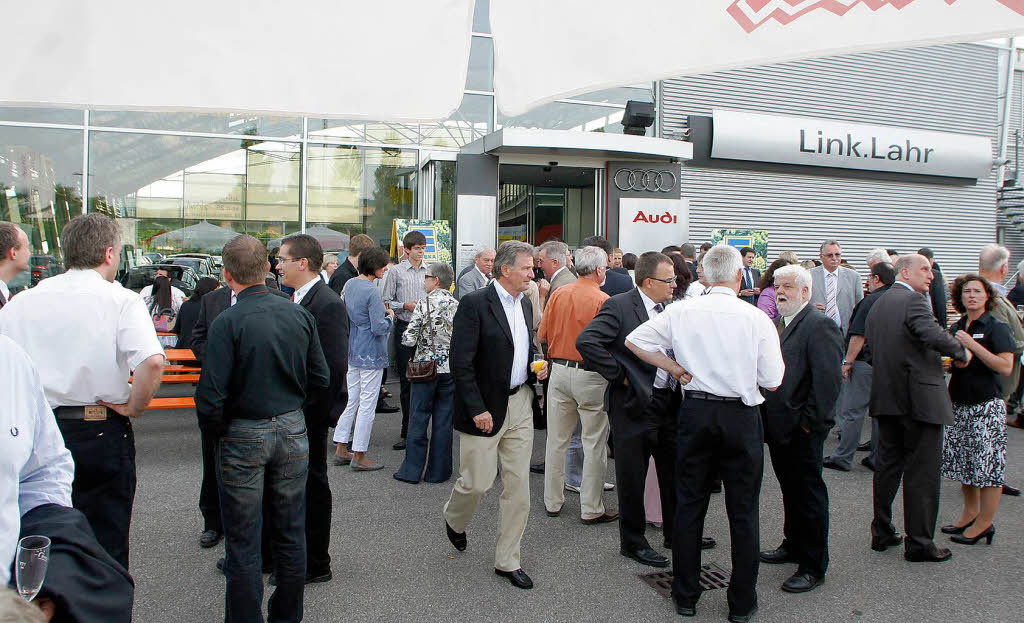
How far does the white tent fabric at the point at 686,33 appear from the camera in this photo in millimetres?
1384

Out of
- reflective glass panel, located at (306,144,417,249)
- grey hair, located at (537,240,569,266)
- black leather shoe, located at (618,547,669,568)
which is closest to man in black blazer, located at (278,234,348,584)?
black leather shoe, located at (618,547,669,568)

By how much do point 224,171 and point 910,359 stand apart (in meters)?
11.7

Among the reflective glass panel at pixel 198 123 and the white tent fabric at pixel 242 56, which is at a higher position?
the reflective glass panel at pixel 198 123

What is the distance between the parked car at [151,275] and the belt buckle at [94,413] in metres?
9.12

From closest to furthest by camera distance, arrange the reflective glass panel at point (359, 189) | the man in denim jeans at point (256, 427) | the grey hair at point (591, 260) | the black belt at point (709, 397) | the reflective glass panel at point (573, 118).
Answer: the man in denim jeans at point (256, 427), the black belt at point (709, 397), the grey hair at point (591, 260), the reflective glass panel at point (359, 189), the reflective glass panel at point (573, 118)

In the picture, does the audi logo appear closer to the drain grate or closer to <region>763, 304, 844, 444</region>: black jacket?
<region>763, 304, 844, 444</region>: black jacket

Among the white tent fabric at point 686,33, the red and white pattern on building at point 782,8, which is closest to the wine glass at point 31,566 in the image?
the white tent fabric at point 686,33

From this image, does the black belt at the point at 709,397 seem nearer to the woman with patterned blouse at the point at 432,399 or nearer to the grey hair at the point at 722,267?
the grey hair at the point at 722,267

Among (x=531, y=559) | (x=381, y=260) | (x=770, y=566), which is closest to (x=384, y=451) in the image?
(x=381, y=260)

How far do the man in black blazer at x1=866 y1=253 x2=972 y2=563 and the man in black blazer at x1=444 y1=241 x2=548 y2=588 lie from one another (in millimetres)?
2516

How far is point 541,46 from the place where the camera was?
1619 mm

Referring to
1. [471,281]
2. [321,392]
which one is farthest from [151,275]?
[321,392]

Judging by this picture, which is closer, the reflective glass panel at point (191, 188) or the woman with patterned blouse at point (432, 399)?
the woman with patterned blouse at point (432, 399)

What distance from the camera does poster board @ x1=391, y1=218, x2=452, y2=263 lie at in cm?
1209
